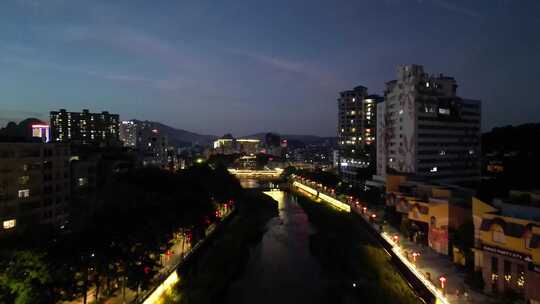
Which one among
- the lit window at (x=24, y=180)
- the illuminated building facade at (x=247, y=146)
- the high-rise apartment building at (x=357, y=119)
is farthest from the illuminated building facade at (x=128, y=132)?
the lit window at (x=24, y=180)

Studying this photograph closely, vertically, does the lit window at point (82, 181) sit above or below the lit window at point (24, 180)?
below

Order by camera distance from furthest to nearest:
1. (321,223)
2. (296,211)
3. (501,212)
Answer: (296,211) < (321,223) < (501,212)

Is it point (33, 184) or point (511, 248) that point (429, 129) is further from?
point (33, 184)

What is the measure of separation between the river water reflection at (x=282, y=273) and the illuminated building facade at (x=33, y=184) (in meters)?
10.8

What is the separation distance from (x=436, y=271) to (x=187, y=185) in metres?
15.9

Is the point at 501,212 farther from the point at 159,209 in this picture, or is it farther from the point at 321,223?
the point at 321,223

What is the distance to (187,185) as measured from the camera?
25.6 m

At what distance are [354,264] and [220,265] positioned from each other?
689 centimetres

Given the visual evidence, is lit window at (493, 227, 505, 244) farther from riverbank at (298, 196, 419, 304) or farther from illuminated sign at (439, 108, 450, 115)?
illuminated sign at (439, 108, 450, 115)

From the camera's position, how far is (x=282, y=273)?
19719 millimetres

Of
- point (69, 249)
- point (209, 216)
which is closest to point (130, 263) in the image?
point (69, 249)

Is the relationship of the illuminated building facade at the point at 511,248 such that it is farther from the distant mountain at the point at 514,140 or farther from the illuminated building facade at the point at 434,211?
the distant mountain at the point at 514,140

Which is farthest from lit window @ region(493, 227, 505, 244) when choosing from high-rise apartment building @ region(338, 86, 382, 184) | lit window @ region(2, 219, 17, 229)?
high-rise apartment building @ region(338, 86, 382, 184)

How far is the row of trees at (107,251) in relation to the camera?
33.2 ft
